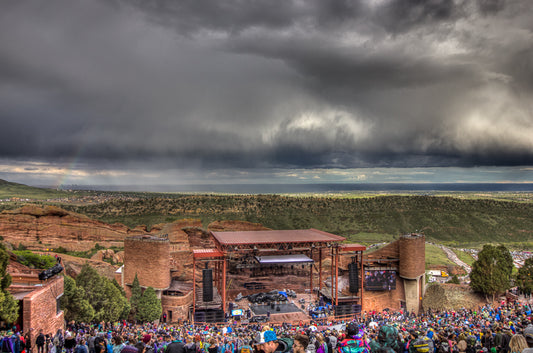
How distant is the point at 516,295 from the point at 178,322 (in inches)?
1422

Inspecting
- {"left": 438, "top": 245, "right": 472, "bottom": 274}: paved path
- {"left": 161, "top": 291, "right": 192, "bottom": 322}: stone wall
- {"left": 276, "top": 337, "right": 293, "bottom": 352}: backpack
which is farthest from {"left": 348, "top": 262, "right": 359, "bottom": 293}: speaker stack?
{"left": 276, "top": 337, "right": 293, "bottom": 352}: backpack

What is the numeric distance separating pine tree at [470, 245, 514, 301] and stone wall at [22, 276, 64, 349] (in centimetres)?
3838

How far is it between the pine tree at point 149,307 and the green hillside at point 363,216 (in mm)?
48595

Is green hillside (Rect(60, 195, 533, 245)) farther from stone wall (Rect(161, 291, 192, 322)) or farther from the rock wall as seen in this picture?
stone wall (Rect(161, 291, 192, 322))

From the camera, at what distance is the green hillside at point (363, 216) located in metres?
86.5

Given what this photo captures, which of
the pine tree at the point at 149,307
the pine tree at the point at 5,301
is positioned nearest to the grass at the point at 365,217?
the pine tree at the point at 149,307

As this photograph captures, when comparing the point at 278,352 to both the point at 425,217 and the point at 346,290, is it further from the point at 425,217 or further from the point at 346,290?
the point at 425,217

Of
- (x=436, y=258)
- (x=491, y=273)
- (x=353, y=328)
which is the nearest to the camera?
(x=353, y=328)

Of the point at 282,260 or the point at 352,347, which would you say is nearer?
the point at 352,347

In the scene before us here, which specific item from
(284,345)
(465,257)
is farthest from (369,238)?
(284,345)

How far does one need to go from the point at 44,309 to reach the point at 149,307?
493 inches

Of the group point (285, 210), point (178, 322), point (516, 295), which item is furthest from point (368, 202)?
point (178, 322)

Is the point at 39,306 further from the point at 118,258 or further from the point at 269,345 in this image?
the point at 118,258

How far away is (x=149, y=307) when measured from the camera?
97.5 ft
